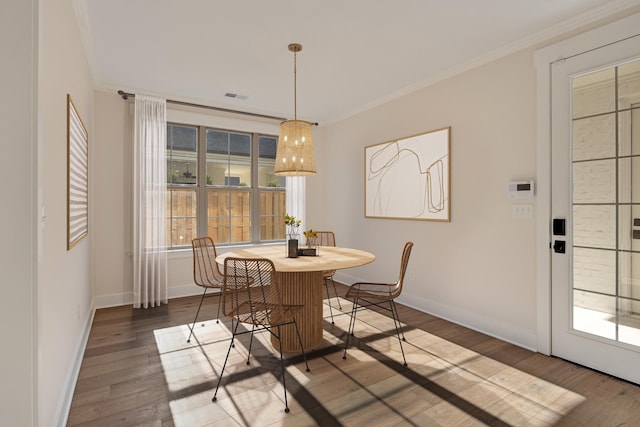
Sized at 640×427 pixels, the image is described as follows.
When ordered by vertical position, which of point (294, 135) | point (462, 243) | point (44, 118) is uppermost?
point (294, 135)

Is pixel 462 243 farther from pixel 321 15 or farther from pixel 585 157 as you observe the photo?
pixel 321 15

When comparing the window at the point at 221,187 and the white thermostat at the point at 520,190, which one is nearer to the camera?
the white thermostat at the point at 520,190

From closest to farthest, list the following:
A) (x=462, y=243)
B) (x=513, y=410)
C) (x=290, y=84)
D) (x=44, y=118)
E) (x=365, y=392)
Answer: (x=44, y=118)
(x=513, y=410)
(x=365, y=392)
(x=462, y=243)
(x=290, y=84)

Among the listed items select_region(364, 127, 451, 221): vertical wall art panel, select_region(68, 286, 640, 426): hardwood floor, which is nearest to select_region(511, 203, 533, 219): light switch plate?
select_region(364, 127, 451, 221): vertical wall art panel

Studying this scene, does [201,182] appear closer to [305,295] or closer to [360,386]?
[305,295]

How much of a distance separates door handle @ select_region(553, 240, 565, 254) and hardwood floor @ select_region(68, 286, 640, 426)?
90cm

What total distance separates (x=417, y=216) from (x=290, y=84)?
2.21m

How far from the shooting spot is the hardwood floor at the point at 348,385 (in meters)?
1.97

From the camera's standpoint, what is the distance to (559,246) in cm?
269

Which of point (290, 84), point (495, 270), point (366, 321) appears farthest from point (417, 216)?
point (290, 84)

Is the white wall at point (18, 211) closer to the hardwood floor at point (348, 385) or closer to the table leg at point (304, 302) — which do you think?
the hardwood floor at point (348, 385)

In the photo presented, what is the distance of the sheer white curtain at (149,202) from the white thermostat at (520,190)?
3.97 metres

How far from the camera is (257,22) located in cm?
263

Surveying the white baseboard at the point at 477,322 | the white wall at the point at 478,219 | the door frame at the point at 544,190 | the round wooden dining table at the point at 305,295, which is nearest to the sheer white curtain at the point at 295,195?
the white wall at the point at 478,219
